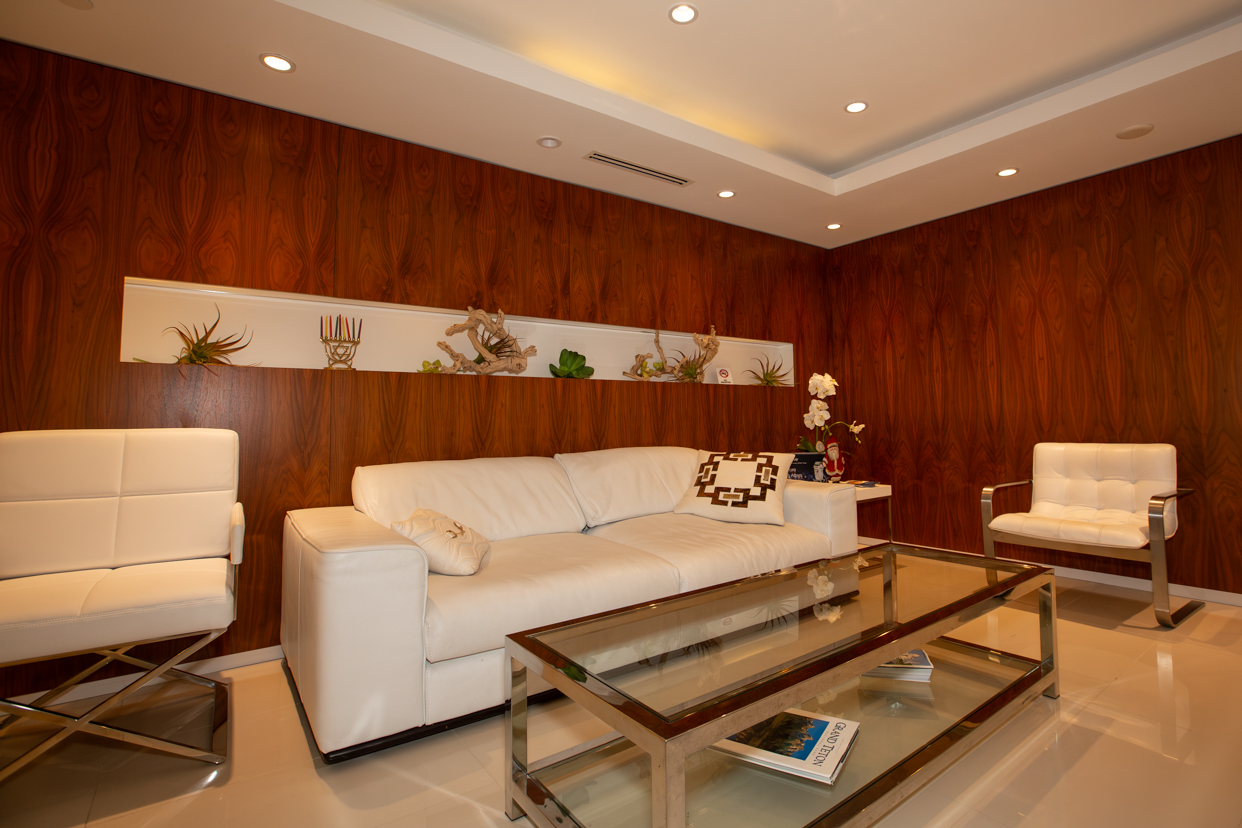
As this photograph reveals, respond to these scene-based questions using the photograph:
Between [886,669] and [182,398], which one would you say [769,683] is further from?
[182,398]

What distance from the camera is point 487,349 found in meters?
3.22

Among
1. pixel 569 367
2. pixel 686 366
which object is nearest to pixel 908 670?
pixel 569 367

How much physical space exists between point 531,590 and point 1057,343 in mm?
3823

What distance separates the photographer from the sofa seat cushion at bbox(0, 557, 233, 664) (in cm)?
152

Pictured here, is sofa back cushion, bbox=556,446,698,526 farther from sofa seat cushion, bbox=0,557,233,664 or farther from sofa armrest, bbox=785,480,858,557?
sofa seat cushion, bbox=0,557,233,664

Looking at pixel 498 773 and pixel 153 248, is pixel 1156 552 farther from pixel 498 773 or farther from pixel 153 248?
pixel 153 248

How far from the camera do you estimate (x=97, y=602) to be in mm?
1619

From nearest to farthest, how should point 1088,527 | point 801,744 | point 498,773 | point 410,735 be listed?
1. point 801,744
2. point 498,773
3. point 410,735
4. point 1088,527

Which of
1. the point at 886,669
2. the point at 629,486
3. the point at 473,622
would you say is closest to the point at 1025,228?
the point at 629,486

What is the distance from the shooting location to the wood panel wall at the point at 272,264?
2.29 m

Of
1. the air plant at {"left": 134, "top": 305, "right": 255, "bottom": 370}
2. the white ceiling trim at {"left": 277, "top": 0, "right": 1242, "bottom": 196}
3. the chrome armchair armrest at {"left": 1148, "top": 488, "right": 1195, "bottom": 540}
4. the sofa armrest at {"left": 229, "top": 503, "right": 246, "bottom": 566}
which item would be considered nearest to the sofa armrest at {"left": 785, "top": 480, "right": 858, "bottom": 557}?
the chrome armchair armrest at {"left": 1148, "top": 488, "right": 1195, "bottom": 540}

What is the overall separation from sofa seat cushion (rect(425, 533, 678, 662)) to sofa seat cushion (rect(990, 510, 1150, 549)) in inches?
80.9

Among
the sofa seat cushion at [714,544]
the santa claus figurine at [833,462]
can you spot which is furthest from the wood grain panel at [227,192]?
the santa claus figurine at [833,462]

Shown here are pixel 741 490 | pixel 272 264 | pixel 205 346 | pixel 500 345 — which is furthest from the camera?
pixel 500 345
